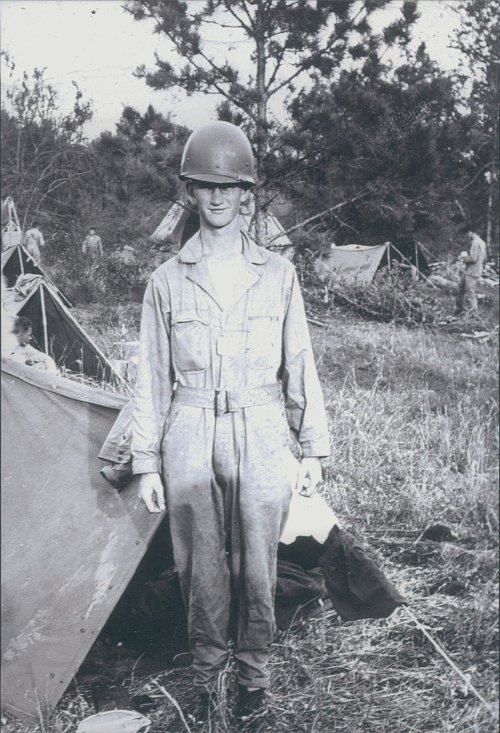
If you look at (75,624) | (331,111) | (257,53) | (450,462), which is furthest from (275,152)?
(75,624)

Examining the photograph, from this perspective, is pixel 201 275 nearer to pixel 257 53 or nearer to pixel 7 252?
pixel 257 53

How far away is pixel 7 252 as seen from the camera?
8.72 metres

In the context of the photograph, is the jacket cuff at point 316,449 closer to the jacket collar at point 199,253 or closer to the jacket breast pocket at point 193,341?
the jacket breast pocket at point 193,341

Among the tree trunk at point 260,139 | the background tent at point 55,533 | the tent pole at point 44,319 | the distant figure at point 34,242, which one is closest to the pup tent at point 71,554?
the background tent at point 55,533

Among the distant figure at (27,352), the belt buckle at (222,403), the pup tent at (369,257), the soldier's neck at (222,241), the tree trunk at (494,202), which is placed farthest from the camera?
the pup tent at (369,257)

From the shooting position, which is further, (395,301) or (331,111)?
(395,301)

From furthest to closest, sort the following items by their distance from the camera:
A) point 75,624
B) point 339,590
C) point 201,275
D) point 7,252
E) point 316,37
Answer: point 7,252, point 316,37, point 339,590, point 75,624, point 201,275

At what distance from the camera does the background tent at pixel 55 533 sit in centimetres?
246

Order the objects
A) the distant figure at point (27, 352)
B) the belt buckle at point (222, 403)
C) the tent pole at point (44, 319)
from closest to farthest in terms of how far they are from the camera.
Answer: the belt buckle at point (222, 403) → the distant figure at point (27, 352) → the tent pole at point (44, 319)

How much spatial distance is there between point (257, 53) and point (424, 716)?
4535 mm

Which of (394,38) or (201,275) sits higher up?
(394,38)

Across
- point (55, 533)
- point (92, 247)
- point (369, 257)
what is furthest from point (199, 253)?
point (369, 257)

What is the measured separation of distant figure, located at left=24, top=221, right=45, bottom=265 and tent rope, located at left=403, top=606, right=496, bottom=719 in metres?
9.42

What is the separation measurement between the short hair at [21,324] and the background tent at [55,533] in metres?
3.01
